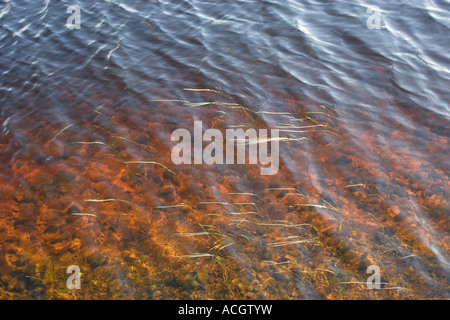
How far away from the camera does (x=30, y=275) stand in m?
3.66

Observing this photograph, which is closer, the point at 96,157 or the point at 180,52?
the point at 96,157

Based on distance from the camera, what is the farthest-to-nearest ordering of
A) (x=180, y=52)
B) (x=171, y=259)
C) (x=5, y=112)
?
(x=180, y=52) → (x=5, y=112) → (x=171, y=259)

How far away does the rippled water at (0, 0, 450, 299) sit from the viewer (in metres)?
3.68

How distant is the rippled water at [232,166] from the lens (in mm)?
3684

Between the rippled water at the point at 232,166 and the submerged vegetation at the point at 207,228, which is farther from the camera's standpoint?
the rippled water at the point at 232,166

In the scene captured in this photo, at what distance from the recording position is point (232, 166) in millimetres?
5012

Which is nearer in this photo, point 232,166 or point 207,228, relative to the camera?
point 207,228

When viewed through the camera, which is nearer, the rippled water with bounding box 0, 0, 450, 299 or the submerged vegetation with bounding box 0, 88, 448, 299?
the submerged vegetation with bounding box 0, 88, 448, 299

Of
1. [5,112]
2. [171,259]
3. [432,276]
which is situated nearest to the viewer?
[432,276]
